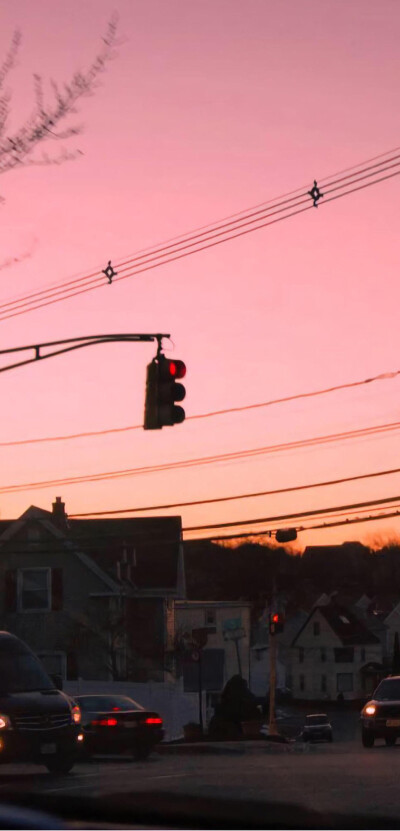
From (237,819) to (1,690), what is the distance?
10362mm

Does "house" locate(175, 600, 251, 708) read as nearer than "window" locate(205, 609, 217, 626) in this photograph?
Yes

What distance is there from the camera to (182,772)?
19.2 meters

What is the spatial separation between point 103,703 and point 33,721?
5818 mm

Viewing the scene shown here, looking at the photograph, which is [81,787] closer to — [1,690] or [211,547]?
[1,690]

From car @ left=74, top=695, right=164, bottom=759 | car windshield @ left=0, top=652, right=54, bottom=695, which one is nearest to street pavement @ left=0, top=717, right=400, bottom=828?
car @ left=74, top=695, right=164, bottom=759

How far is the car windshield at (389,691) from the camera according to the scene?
3070 cm

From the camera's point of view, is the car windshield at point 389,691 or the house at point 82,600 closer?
the car windshield at point 389,691

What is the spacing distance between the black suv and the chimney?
29.0 metres

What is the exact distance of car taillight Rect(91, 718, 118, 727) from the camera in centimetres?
2462

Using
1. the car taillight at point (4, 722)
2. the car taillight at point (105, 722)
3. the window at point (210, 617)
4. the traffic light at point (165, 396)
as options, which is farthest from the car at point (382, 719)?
the window at point (210, 617)

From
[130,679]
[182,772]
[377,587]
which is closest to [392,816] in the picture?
[182,772]

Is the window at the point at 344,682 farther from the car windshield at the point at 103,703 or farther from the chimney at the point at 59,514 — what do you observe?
the car windshield at the point at 103,703

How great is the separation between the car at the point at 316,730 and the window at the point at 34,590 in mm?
16297

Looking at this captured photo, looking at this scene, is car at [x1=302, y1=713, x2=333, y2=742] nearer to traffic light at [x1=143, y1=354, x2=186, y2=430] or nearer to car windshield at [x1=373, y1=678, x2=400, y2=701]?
car windshield at [x1=373, y1=678, x2=400, y2=701]
